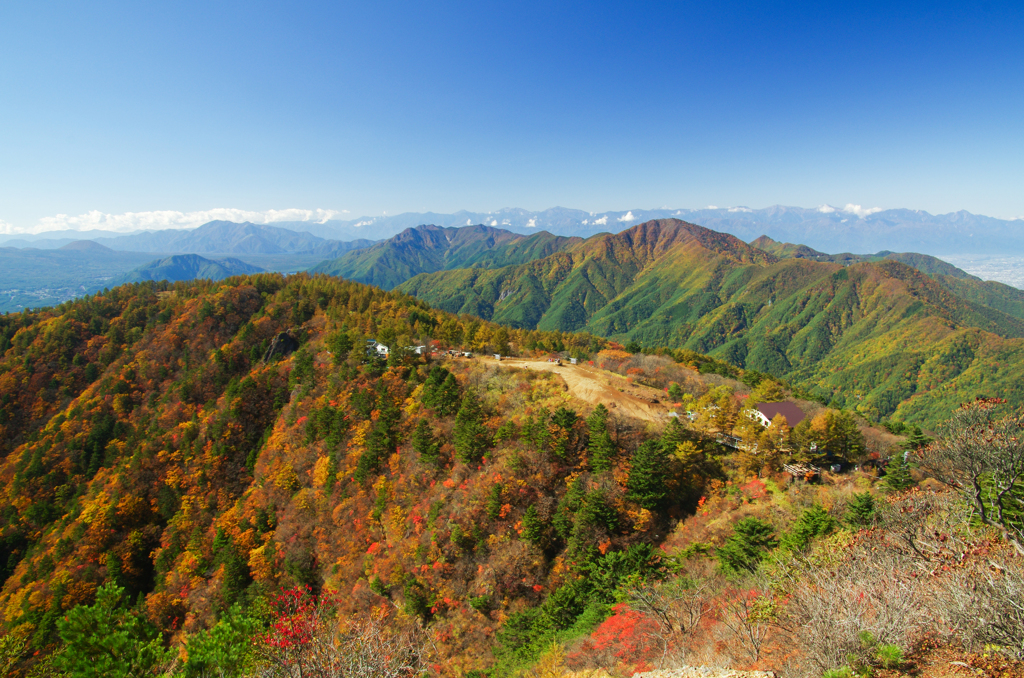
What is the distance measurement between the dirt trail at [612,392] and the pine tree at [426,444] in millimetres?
15274

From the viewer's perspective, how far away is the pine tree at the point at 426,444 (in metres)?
41.2

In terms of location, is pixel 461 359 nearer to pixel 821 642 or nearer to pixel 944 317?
pixel 821 642

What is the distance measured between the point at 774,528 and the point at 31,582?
81.9 metres

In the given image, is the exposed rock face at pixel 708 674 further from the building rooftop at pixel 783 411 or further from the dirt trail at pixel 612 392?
the building rooftop at pixel 783 411

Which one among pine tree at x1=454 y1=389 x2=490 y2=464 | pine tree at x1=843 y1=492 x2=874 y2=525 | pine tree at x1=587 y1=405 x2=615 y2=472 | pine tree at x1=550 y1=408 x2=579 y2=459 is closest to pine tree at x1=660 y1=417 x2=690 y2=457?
pine tree at x1=587 y1=405 x2=615 y2=472

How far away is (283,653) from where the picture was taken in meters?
15.8

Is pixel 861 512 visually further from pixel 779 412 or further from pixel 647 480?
pixel 779 412

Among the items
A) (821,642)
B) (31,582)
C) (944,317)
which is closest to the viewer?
(821,642)

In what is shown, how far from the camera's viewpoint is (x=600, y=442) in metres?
34.5

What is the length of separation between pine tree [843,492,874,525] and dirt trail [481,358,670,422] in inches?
687

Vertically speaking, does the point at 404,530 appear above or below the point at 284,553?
above

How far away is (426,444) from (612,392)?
70.7 feet

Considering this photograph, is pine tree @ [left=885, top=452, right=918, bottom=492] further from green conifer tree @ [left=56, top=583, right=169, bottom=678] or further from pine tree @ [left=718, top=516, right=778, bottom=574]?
green conifer tree @ [left=56, top=583, right=169, bottom=678]

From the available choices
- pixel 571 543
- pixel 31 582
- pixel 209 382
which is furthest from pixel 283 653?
pixel 209 382
